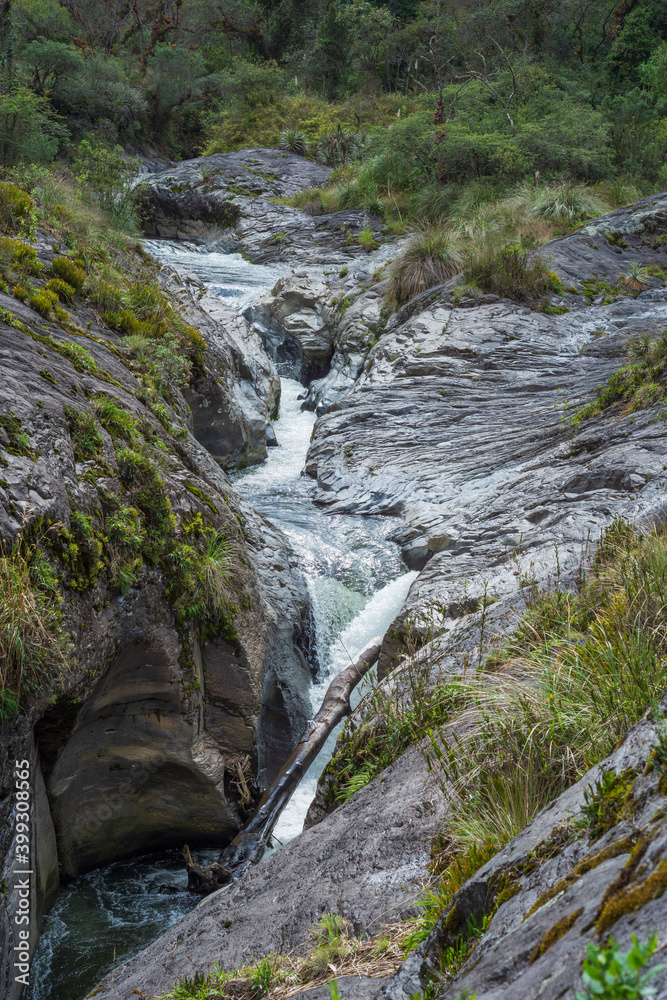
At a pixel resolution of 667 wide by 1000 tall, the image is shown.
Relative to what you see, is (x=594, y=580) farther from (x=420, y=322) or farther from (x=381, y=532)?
(x=420, y=322)

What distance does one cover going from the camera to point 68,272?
267 inches

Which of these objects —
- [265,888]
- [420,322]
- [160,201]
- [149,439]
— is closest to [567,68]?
[160,201]

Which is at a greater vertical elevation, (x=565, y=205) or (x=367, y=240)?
(x=565, y=205)

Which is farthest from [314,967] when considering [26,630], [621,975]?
[26,630]

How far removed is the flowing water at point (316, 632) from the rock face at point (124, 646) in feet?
0.80

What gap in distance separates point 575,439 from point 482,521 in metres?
1.46

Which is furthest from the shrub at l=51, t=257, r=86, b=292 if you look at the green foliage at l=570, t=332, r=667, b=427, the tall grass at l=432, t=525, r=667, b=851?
the tall grass at l=432, t=525, r=667, b=851

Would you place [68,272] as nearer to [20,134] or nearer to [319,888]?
[319,888]

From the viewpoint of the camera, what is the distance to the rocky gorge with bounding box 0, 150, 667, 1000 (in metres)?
1.78

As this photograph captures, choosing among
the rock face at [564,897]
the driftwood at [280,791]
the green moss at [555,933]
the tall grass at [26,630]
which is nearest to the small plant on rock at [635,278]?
the driftwood at [280,791]

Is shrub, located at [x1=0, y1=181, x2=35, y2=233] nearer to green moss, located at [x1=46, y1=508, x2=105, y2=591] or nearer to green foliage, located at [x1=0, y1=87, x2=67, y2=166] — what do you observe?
green moss, located at [x1=46, y1=508, x2=105, y2=591]

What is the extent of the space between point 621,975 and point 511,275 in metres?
10.8

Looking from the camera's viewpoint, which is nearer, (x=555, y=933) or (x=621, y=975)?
(x=621, y=975)

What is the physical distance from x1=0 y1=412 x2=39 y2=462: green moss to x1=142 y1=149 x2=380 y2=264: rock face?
11624 mm
